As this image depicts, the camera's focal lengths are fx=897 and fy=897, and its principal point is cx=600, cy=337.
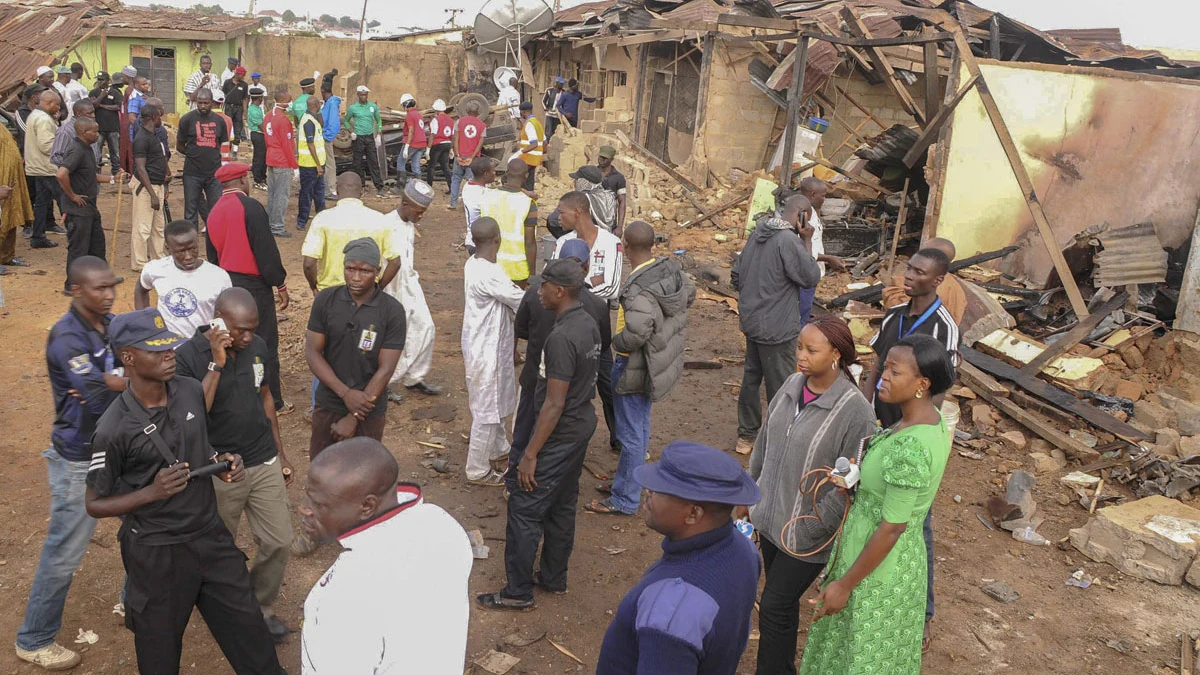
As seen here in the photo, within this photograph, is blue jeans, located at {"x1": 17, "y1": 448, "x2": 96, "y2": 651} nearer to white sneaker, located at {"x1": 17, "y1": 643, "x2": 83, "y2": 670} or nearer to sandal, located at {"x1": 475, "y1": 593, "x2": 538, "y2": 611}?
white sneaker, located at {"x1": 17, "y1": 643, "x2": 83, "y2": 670}

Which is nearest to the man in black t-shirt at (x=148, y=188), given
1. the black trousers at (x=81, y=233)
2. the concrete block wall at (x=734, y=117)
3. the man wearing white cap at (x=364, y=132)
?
the black trousers at (x=81, y=233)

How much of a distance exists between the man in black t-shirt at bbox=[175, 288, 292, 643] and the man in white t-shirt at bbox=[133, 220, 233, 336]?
A: 1.19 meters

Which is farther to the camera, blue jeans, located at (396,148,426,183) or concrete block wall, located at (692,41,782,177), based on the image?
blue jeans, located at (396,148,426,183)

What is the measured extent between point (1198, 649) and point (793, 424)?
9.79 feet

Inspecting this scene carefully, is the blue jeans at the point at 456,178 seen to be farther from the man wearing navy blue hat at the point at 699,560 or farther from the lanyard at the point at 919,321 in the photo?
the man wearing navy blue hat at the point at 699,560

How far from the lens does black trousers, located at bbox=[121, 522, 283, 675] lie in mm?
3445

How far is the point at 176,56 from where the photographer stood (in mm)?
24438

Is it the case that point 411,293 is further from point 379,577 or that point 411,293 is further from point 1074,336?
point 1074,336

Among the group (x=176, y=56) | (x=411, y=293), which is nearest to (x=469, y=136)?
(x=411, y=293)

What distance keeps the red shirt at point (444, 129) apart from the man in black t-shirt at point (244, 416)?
42.3 ft

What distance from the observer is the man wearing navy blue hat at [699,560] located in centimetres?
250

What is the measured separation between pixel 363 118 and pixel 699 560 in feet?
49.0

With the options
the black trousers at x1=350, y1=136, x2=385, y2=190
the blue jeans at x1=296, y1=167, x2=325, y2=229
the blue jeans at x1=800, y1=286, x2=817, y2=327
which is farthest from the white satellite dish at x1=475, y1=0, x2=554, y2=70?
the blue jeans at x1=800, y1=286, x2=817, y2=327

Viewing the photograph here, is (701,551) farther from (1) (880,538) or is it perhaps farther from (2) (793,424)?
(2) (793,424)
